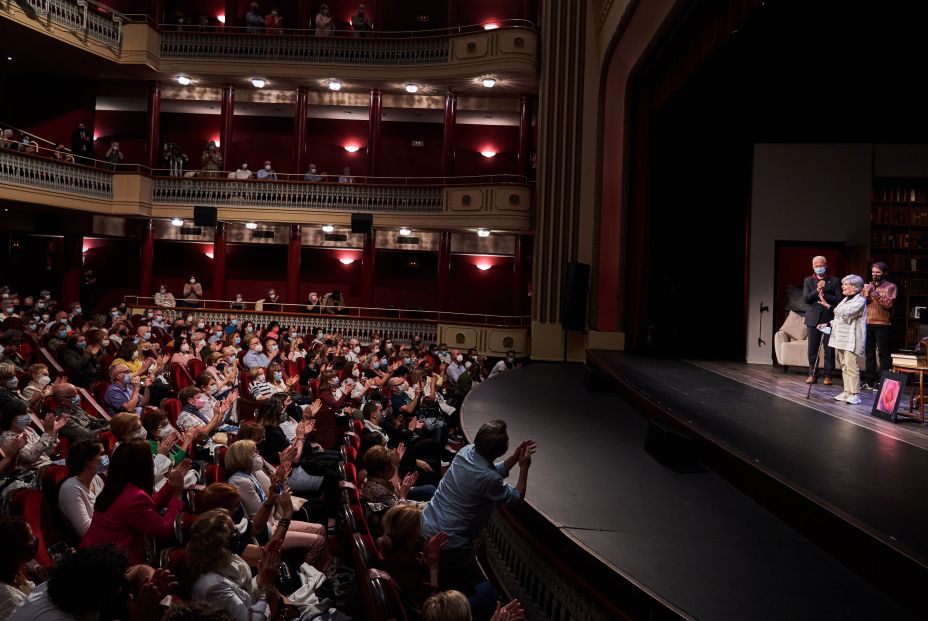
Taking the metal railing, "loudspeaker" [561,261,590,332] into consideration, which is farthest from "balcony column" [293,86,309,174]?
"loudspeaker" [561,261,590,332]

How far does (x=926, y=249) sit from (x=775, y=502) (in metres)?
6.47

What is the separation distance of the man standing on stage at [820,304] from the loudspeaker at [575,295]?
390 cm

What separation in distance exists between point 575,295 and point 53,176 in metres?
9.60

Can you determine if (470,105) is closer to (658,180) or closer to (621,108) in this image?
(621,108)

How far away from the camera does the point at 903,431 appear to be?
12.8 ft

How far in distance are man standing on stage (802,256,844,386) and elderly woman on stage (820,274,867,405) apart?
2.03 ft

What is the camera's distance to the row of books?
7629 mm

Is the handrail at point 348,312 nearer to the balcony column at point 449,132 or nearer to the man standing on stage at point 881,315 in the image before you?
the balcony column at point 449,132

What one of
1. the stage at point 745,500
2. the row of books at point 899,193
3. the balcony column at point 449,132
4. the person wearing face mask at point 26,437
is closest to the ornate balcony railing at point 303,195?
the balcony column at point 449,132

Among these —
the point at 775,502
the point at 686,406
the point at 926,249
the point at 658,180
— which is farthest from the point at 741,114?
the point at 775,502

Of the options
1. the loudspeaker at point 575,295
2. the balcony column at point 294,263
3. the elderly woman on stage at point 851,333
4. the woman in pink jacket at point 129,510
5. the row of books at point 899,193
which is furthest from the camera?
the balcony column at point 294,263

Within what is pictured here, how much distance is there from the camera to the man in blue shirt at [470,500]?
9.02 ft

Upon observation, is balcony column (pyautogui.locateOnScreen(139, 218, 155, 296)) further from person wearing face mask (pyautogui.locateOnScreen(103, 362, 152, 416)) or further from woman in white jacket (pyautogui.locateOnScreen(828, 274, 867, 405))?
woman in white jacket (pyautogui.locateOnScreen(828, 274, 867, 405))

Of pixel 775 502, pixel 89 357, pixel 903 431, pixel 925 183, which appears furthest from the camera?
pixel 925 183
